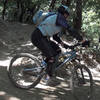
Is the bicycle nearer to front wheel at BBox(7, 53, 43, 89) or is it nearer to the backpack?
front wheel at BBox(7, 53, 43, 89)

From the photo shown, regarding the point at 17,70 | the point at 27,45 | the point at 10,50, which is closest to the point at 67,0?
the point at 27,45

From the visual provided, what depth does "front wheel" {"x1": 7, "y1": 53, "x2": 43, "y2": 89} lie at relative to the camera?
194 inches

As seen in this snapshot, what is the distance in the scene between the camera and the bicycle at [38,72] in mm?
4598

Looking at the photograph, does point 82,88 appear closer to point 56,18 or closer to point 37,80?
point 37,80

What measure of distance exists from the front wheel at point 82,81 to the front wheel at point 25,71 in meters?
0.78

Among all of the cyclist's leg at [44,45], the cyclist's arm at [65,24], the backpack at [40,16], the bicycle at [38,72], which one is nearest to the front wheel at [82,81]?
the bicycle at [38,72]

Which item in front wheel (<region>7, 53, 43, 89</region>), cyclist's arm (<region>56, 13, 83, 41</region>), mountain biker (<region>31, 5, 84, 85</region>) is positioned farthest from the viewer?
front wheel (<region>7, 53, 43, 89</region>)

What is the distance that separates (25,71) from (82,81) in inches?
54.6

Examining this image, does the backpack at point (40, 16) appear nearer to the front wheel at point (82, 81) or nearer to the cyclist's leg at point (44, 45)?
the cyclist's leg at point (44, 45)

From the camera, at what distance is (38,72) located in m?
4.93

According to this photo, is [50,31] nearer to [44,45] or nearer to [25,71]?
[44,45]

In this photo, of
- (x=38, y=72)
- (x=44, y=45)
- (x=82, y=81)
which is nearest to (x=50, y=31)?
(x=44, y=45)

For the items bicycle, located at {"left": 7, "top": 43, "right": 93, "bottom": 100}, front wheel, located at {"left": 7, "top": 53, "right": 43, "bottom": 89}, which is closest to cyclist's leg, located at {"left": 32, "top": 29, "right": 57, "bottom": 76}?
bicycle, located at {"left": 7, "top": 43, "right": 93, "bottom": 100}

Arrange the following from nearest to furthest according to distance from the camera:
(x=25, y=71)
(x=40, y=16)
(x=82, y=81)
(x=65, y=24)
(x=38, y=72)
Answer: (x=65, y=24) → (x=40, y=16) → (x=82, y=81) → (x=38, y=72) → (x=25, y=71)
